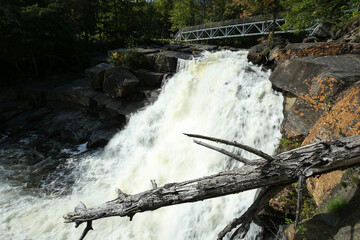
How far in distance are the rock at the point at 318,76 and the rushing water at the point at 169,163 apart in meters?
0.88

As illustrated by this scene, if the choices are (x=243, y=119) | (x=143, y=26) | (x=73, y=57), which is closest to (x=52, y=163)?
(x=243, y=119)

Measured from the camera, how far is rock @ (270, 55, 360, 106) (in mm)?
3596

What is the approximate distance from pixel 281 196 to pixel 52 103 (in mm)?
13098

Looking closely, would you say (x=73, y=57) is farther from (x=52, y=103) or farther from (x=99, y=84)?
(x=99, y=84)

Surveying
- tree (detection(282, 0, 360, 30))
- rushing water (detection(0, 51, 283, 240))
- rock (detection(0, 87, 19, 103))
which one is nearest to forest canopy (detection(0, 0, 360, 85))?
tree (detection(282, 0, 360, 30))

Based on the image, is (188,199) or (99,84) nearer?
Result: (188,199)

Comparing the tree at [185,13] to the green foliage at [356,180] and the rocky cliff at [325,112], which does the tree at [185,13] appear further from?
the green foliage at [356,180]

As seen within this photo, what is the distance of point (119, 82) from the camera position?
9.75 meters

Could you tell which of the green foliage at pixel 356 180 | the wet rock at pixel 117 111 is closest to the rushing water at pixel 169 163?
the wet rock at pixel 117 111

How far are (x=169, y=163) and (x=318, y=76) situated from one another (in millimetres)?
4601

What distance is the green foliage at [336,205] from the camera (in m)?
2.38

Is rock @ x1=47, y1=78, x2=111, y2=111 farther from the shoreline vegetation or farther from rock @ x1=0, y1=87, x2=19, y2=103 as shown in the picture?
rock @ x1=0, y1=87, x2=19, y2=103

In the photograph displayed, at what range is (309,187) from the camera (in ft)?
11.1

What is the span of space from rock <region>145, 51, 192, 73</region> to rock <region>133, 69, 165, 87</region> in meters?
0.50
